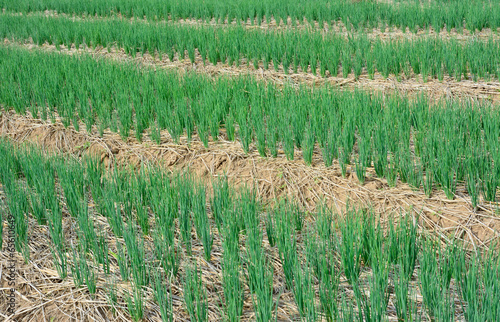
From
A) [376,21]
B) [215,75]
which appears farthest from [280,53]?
[376,21]

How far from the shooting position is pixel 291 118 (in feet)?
11.8

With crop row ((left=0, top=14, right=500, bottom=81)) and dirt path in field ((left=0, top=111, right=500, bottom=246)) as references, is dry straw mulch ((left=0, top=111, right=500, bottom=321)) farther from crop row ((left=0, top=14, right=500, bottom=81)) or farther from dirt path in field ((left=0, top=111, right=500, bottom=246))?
crop row ((left=0, top=14, right=500, bottom=81))

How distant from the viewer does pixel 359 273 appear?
84.4 inches

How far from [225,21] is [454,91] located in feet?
16.6

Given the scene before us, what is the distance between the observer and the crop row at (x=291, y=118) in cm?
292

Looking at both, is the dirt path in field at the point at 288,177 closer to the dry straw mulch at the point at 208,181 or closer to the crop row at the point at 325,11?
the dry straw mulch at the point at 208,181

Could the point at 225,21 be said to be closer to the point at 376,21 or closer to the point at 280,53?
the point at 376,21

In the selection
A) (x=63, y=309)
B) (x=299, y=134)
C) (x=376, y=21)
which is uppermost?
(x=376, y=21)

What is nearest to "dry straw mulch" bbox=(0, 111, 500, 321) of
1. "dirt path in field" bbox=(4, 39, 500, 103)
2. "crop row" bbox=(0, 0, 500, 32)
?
"dirt path in field" bbox=(4, 39, 500, 103)

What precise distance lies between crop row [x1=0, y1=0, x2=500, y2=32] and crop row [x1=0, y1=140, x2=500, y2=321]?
536cm

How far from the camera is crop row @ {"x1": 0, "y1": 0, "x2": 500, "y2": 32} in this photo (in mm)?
6973

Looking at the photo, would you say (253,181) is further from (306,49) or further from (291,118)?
(306,49)

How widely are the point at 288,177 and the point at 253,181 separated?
25 cm

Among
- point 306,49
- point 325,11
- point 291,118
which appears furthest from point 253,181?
point 325,11
